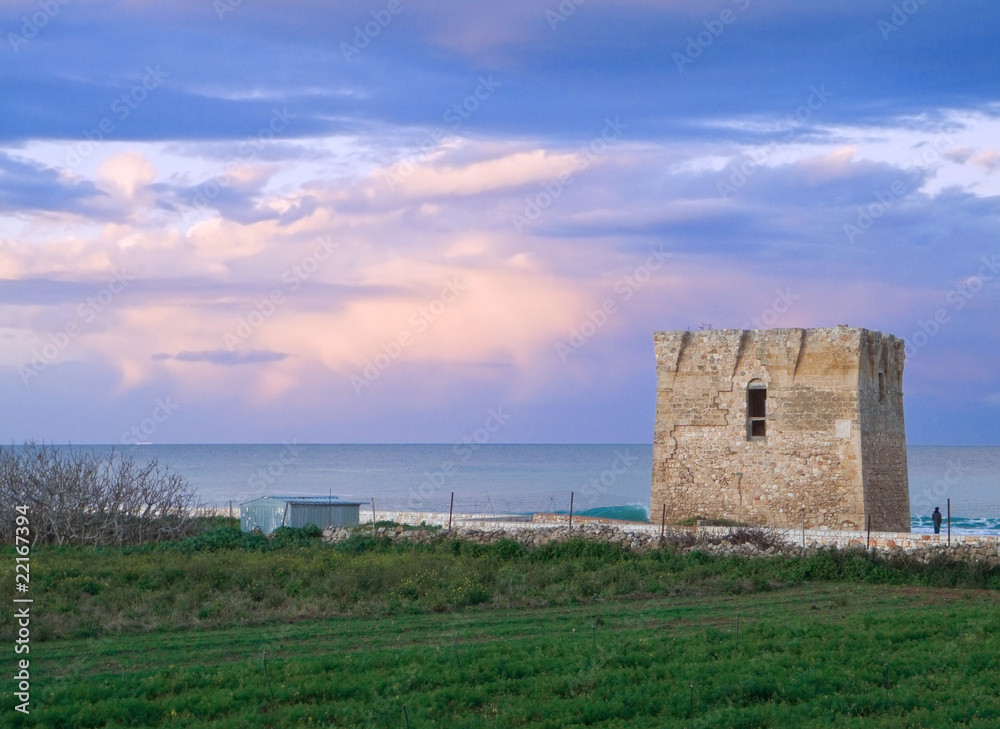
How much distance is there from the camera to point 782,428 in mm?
25688

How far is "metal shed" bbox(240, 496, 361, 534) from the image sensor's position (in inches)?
1045

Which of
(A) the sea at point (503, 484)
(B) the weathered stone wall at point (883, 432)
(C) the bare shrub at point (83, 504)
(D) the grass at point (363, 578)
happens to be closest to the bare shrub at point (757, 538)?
(D) the grass at point (363, 578)

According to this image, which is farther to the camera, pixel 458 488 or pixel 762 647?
pixel 458 488

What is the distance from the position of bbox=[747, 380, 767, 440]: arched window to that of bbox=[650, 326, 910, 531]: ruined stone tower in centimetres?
3

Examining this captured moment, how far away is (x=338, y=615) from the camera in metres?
15.5

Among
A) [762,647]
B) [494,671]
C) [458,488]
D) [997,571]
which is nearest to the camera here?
[494,671]

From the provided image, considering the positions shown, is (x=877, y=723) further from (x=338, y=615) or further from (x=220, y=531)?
(x=220, y=531)

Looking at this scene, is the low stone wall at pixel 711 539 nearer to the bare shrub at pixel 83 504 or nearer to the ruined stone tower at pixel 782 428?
the ruined stone tower at pixel 782 428

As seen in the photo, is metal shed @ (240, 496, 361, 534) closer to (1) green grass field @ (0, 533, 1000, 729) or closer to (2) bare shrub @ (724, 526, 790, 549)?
(1) green grass field @ (0, 533, 1000, 729)

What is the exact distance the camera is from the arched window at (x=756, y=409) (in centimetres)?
2617

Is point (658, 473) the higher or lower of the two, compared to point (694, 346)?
lower

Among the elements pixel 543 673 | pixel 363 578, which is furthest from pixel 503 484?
pixel 543 673

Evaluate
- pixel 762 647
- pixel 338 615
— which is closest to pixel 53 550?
pixel 338 615

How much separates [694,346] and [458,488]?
70670 millimetres
